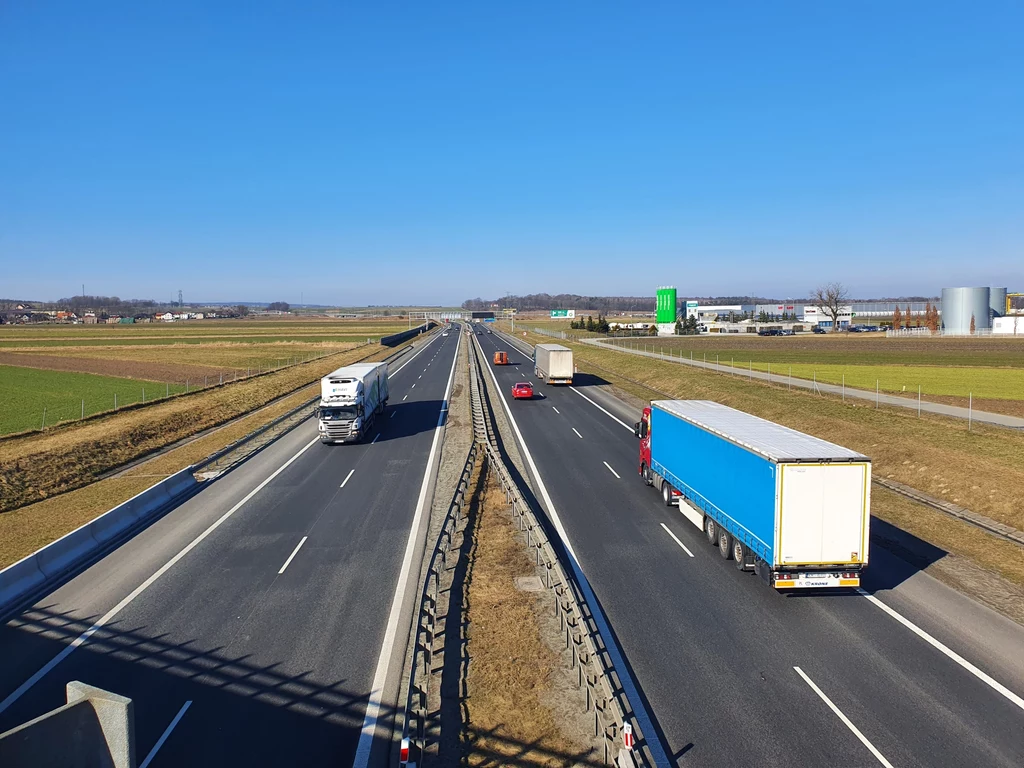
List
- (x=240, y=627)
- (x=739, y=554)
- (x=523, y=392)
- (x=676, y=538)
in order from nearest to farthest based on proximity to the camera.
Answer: (x=240, y=627) → (x=739, y=554) → (x=676, y=538) → (x=523, y=392)

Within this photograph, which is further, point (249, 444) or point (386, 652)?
point (249, 444)

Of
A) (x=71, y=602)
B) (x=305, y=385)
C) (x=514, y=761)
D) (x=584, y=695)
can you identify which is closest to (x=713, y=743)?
(x=584, y=695)

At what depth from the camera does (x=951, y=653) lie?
44.8 ft

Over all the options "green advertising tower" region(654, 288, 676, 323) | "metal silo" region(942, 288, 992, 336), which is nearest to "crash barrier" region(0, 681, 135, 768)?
"metal silo" region(942, 288, 992, 336)

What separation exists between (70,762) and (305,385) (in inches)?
2196

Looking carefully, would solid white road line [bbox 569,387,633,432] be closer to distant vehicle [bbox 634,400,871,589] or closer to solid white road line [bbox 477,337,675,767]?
solid white road line [bbox 477,337,675,767]

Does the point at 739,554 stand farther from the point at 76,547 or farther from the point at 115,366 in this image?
the point at 115,366

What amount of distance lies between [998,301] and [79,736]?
187m

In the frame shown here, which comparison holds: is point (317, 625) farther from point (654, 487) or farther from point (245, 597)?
point (654, 487)

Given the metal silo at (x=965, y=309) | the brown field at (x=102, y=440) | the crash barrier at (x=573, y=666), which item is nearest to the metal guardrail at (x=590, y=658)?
the crash barrier at (x=573, y=666)

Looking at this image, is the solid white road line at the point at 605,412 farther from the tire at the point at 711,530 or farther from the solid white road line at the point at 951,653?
the solid white road line at the point at 951,653

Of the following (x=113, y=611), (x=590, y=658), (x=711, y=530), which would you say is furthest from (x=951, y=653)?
(x=113, y=611)

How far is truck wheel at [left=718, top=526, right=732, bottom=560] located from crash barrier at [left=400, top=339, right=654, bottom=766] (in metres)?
5.04

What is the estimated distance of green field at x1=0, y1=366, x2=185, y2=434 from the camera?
43.3m
